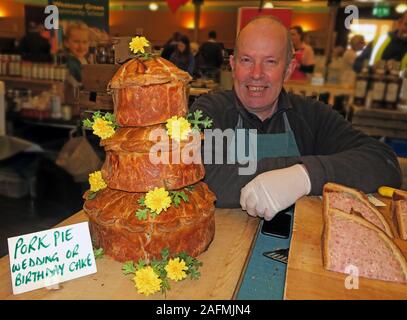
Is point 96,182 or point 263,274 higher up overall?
point 96,182

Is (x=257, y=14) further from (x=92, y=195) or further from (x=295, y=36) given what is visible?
(x=92, y=195)

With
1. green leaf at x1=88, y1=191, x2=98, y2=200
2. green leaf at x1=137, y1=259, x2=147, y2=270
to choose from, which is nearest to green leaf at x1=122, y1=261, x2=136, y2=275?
green leaf at x1=137, y1=259, x2=147, y2=270

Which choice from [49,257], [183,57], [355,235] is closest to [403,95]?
[183,57]

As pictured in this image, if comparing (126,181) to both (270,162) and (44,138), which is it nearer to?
(270,162)

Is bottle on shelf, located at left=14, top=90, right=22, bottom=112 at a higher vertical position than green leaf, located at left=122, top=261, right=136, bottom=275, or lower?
higher

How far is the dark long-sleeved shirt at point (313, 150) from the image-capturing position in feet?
4.17

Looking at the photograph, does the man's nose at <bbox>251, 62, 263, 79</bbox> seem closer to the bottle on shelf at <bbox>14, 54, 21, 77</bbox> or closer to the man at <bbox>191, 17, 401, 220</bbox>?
the man at <bbox>191, 17, 401, 220</bbox>

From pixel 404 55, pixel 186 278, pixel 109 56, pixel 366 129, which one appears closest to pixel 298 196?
pixel 186 278

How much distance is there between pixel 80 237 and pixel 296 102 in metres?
1.25

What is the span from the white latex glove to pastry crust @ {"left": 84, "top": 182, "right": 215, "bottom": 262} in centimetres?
18

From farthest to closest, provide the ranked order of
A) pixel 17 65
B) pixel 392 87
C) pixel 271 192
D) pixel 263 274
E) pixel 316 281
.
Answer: pixel 17 65, pixel 392 87, pixel 271 192, pixel 263 274, pixel 316 281

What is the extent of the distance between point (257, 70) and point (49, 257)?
108cm

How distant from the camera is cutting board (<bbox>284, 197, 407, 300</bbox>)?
2.40ft

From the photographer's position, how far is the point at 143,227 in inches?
35.7
